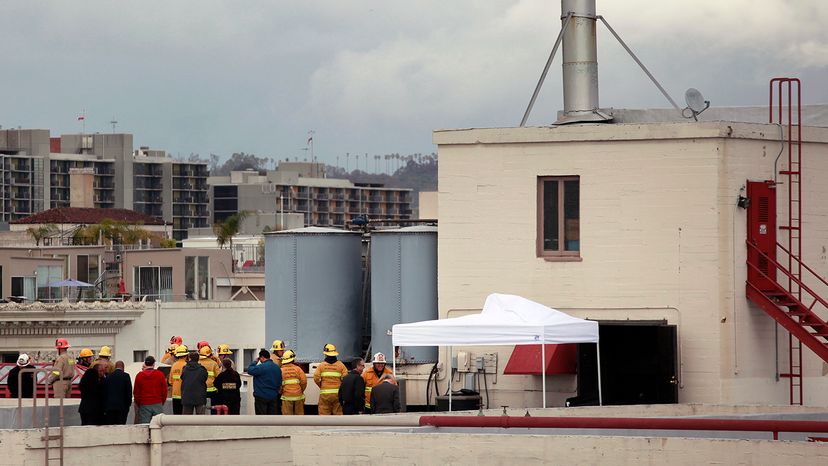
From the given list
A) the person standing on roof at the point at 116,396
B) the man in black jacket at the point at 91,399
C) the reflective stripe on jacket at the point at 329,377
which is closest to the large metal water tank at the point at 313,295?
the reflective stripe on jacket at the point at 329,377

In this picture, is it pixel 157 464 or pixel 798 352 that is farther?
pixel 798 352

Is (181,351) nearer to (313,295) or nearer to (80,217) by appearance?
(313,295)

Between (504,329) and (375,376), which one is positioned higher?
(504,329)

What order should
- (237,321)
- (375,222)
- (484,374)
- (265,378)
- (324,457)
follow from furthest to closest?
1. (237,321)
2. (375,222)
3. (484,374)
4. (265,378)
5. (324,457)

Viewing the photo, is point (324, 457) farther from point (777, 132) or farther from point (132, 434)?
point (777, 132)

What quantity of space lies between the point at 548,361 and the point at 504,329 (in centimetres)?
283

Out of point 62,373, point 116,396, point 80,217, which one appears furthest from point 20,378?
point 80,217

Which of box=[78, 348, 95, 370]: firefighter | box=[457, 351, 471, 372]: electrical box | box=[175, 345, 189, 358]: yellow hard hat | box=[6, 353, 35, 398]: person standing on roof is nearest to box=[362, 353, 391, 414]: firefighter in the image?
box=[457, 351, 471, 372]: electrical box

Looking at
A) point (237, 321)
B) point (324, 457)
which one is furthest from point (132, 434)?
point (237, 321)

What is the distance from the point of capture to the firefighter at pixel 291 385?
1029 inches

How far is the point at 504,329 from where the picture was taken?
24.1 m

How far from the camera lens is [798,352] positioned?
27.3 meters

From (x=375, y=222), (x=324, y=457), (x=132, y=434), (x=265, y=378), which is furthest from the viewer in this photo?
(x=375, y=222)

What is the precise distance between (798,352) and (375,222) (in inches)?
379
